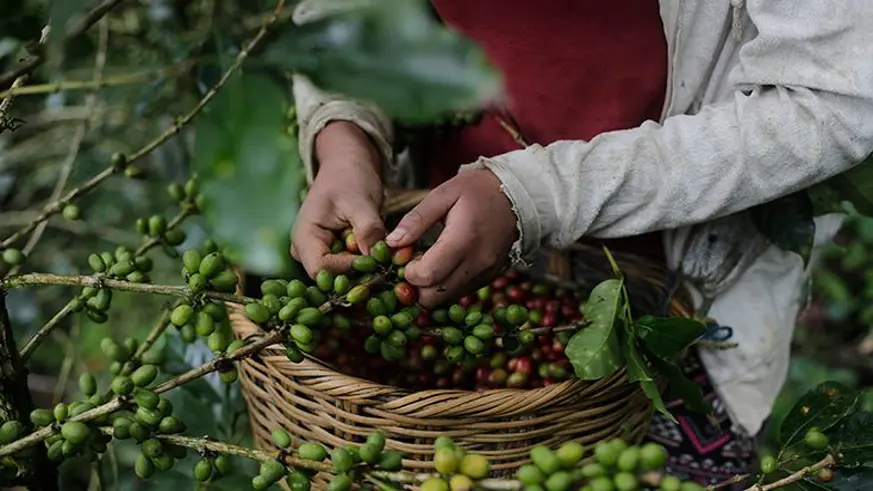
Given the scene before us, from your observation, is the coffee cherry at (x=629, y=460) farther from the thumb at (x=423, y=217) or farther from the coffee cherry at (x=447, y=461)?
the thumb at (x=423, y=217)

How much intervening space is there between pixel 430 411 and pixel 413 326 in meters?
0.09

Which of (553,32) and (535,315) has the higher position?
(553,32)

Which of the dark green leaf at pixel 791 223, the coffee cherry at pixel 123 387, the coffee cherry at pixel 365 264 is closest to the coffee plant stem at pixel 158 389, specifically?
the coffee cherry at pixel 123 387

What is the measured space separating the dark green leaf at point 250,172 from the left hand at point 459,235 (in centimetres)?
45

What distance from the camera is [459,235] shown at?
86 cm

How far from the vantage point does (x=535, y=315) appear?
1057mm

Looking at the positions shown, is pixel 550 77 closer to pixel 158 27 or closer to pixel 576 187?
pixel 576 187

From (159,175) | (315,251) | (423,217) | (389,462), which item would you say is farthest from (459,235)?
(159,175)

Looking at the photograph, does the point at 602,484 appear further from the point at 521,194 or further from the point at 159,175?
the point at 159,175

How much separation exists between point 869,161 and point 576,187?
0.38 m

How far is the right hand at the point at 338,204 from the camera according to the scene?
911 millimetres

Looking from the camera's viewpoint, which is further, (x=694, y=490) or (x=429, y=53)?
(x=694, y=490)

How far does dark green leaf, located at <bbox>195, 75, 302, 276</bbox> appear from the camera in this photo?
344 millimetres

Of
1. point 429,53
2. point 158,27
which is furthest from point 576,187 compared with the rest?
point 158,27
